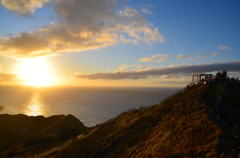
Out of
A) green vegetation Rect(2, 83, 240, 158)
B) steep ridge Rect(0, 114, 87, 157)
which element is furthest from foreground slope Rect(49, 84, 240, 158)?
→ steep ridge Rect(0, 114, 87, 157)

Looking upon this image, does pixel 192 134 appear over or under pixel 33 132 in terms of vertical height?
over

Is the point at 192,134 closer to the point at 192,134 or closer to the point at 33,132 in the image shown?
the point at 192,134

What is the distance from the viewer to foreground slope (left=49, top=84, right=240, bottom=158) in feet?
41.2

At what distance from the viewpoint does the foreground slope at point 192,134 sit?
12555 mm

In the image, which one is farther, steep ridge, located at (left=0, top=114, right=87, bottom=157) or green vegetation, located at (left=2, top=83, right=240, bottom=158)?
steep ridge, located at (left=0, top=114, right=87, bottom=157)

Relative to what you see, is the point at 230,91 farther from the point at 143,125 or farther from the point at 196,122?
the point at 143,125

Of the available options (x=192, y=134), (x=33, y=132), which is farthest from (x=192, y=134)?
(x=33, y=132)

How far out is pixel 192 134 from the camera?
14.7 meters

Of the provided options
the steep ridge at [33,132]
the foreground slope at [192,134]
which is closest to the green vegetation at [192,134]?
the foreground slope at [192,134]

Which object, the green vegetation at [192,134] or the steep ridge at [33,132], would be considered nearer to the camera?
the green vegetation at [192,134]

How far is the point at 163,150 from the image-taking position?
1469 centimetres

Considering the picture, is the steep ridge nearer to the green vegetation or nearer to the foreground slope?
the green vegetation

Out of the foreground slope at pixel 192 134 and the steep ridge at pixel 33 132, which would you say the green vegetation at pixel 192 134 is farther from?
the steep ridge at pixel 33 132

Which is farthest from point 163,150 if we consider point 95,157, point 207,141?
point 95,157
